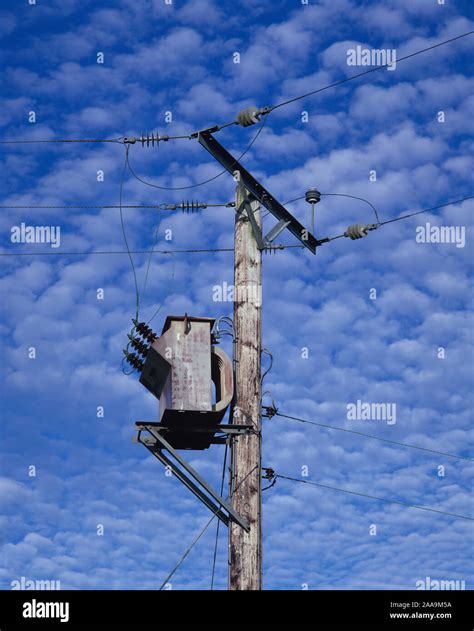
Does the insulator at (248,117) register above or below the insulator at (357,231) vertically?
above

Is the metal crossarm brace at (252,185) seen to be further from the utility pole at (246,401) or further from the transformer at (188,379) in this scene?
the transformer at (188,379)

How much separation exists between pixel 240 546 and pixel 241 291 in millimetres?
2939

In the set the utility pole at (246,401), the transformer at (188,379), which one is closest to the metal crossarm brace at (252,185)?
the utility pole at (246,401)

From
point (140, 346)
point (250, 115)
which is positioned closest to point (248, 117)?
point (250, 115)

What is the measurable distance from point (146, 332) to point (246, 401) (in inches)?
56.0

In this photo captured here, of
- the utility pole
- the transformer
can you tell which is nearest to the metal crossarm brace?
the utility pole

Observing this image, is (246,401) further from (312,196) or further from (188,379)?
(312,196)

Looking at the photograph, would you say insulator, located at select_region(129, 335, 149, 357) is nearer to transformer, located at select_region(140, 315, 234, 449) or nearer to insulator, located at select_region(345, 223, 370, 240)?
transformer, located at select_region(140, 315, 234, 449)

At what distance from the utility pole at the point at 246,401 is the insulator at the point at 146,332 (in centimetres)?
96

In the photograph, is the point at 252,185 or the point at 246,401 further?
the point at 252,185

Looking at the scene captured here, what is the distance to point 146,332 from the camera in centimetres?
1380

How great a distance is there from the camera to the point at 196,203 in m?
15.1

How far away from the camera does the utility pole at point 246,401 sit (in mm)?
12734
